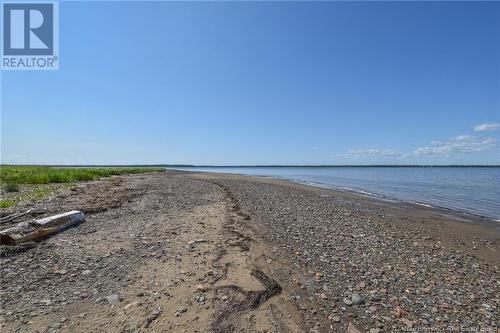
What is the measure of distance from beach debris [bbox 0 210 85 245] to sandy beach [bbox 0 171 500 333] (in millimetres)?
335

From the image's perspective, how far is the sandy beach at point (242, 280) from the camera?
4301mm

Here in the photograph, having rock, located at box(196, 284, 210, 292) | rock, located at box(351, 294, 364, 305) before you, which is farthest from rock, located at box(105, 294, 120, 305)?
rock, located at box(351, 294, 364, 305)

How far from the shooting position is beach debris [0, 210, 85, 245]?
6.90 metres

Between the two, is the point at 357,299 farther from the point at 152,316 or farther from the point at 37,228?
the point at 37,228

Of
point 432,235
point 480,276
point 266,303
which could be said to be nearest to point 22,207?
point 266,303

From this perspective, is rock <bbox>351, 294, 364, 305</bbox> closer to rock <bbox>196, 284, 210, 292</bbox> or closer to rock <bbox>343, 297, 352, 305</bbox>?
rock <bbox>343, 297, 352, 305</bbox>

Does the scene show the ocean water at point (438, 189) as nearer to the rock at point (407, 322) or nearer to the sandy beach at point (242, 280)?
the sandy beach at point (242, 280)

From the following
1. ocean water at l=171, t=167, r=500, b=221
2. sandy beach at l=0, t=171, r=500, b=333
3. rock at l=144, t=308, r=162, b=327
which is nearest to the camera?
rock at l=144, t=308, r=162, b=327

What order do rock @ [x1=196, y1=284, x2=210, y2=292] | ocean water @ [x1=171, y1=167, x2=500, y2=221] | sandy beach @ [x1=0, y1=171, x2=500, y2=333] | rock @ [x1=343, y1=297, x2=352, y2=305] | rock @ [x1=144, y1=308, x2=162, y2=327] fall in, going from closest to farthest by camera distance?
rock @ [x1=144, y1=308, x2=162, y2=327] → sandy beach @ [x1=0, y1=171, x2=500, y2=333] → rock @ [x1=343, y1=297, x2=352, y2=305] → rock @ [x1=196, y1=284, x2=210, y2=292] → ocean water @ [x1=171, y1=167, x2=500, y2=221]

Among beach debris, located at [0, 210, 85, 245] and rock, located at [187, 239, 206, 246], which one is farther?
rock, located at [187, 239, 206, 246]

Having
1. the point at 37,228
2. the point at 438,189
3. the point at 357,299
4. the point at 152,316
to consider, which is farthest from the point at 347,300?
the point at 438,189

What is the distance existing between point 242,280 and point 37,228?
673 cm

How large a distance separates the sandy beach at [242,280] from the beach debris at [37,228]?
0.34m

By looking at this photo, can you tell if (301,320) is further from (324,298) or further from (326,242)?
(326,242)
